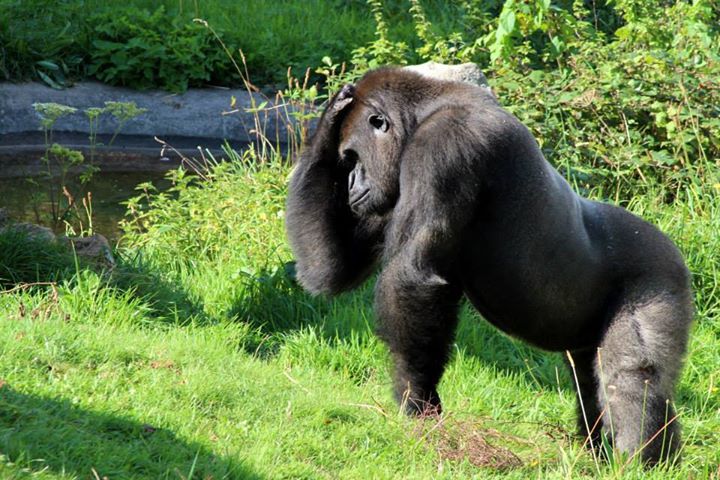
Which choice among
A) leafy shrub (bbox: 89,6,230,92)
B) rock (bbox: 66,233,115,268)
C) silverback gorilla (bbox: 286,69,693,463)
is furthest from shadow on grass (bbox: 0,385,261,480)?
leafy shrub (bbox: 89,6,230,92)

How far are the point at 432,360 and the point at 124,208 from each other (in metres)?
4.25

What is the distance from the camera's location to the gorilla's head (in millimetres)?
4055

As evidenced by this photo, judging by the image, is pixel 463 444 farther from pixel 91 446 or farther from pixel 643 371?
pixel 91 446

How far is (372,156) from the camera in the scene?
4.09 meters

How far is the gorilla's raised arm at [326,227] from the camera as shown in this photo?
171 inches

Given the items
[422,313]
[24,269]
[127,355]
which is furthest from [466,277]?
[24,269]

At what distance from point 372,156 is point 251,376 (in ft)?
3.42

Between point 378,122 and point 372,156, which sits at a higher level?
point 378,122

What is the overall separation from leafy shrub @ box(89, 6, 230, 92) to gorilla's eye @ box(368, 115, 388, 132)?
5.93m

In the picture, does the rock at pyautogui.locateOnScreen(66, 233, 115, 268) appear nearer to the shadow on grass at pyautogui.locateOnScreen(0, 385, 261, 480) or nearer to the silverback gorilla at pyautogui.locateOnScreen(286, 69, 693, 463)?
the silverback gorilla at pyautogui.locateOnScreen(286, 69, 693, 463)

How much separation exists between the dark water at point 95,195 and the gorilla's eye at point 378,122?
2992 millimetres

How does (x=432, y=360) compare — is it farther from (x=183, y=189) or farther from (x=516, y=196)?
(x=183, y=189)

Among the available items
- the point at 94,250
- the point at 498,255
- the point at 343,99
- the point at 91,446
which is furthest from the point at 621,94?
the point at 91,446

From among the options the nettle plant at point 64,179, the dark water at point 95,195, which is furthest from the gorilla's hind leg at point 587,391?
the dark water at point 95,195
